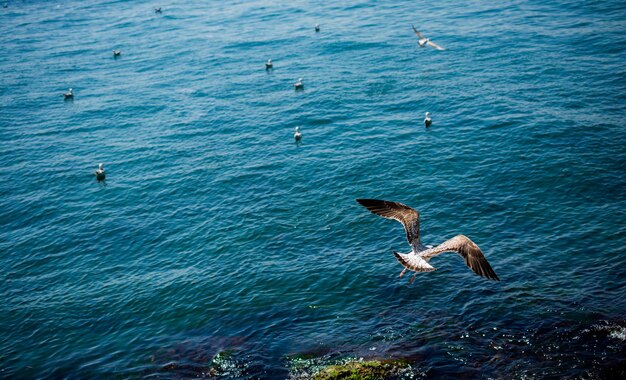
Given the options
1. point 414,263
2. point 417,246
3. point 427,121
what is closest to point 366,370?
point 414,263

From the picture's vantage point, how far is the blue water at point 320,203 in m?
24.2

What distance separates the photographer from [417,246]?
21.2 meters

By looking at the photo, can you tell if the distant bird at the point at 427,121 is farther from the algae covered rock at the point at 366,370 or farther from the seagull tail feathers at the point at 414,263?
the algae covered rock at the point at 366,370

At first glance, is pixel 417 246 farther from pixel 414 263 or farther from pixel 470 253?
pixel 470 253

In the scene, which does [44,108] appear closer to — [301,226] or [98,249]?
[98,249]

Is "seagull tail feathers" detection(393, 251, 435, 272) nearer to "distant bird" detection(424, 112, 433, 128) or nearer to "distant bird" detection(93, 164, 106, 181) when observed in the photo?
"distant bird" detection(424, 112, 433, 128)

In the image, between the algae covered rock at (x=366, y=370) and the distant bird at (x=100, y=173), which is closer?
the algae covered rock at (x=366, y=370)

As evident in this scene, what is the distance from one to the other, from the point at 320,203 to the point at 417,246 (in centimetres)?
1498

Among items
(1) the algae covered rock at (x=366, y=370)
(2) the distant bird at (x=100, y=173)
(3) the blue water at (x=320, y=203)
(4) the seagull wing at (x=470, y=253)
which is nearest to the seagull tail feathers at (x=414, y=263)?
(4) the seagull wing at (x=470, y=253)

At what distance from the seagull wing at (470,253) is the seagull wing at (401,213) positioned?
819 millimetres

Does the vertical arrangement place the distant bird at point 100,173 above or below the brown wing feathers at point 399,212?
below

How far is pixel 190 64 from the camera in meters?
63.7

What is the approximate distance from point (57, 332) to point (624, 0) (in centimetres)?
6665

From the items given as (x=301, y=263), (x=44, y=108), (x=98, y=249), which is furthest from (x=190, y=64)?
(x=301, y=263)
